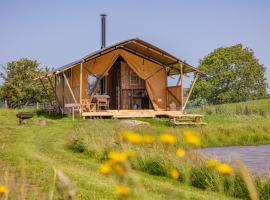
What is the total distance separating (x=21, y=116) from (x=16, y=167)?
36.8ft

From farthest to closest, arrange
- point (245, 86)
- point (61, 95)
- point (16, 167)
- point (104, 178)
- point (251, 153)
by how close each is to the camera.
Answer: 1. point (245, 86)
2. point (61, 95)
3. point (251, 153)
4. point (16, 167)
5. point (104, 178)

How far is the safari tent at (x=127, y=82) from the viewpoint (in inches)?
1030

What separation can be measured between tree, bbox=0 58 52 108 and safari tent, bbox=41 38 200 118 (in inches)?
733

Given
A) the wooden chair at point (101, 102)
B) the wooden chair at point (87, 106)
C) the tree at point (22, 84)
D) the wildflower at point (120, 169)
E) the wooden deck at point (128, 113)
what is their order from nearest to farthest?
the wildflower at point (120, 169)
the wooden deck at point (128, 113)
the wooden chair at point (87, 106)
the wooden chair at point (101, 102)
the tree at point (22, 84)

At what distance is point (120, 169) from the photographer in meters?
2.04

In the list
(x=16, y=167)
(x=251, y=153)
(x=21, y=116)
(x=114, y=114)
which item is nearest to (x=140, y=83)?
(x=114, y=114)

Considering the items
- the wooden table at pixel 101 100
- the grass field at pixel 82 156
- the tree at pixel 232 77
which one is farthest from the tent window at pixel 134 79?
the tree at pixel 232 77

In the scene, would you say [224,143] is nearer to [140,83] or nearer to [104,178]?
[104,178]

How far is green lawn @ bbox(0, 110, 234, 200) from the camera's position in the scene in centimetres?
708

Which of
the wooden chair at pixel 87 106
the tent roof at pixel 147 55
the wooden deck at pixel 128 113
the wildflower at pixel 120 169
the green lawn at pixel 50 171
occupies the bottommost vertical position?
the green lawn at pixel 50 171

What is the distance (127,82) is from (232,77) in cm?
2732

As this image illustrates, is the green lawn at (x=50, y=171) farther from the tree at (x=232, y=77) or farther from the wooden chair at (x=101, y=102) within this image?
the tree at (x=232, y=77)

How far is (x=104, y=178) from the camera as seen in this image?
876 centimetres

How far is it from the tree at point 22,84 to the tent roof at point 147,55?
20649mm
